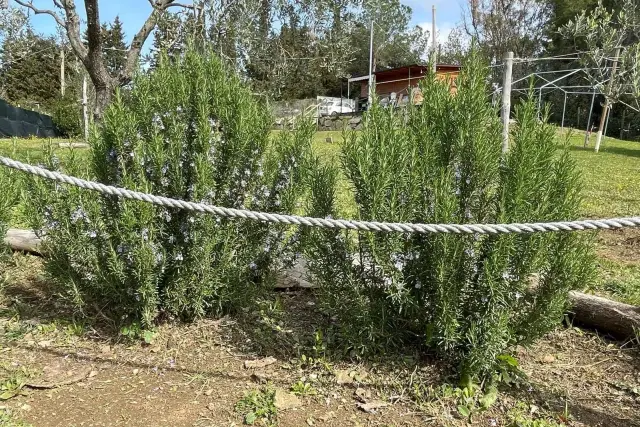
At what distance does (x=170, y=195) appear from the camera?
9.20ft

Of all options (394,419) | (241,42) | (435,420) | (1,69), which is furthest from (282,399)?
(1,69)

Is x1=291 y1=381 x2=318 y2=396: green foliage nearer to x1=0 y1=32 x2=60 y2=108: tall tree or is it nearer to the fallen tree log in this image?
the fallen tree log

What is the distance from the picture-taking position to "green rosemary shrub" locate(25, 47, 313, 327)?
2713mm

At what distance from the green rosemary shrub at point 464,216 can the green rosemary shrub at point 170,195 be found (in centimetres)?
71

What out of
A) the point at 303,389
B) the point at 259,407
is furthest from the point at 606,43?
the point at 259,407

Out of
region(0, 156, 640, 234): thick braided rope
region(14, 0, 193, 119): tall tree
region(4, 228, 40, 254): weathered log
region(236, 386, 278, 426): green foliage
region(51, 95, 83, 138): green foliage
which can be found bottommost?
region(236, 386, 278, 426): green foliage

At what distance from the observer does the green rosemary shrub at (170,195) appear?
2713mm

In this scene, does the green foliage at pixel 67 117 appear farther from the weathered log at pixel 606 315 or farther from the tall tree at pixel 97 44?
the weathered log at pixel 606 315

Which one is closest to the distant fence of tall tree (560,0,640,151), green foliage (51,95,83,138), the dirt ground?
green foliage (51,95,83,138)

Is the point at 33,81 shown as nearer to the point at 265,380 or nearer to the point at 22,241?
the point at 22,241

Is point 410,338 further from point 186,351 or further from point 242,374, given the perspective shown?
point 186,351

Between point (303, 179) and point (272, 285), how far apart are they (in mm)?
687

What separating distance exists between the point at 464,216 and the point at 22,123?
20.7 metres

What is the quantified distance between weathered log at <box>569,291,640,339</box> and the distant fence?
62.6ft
